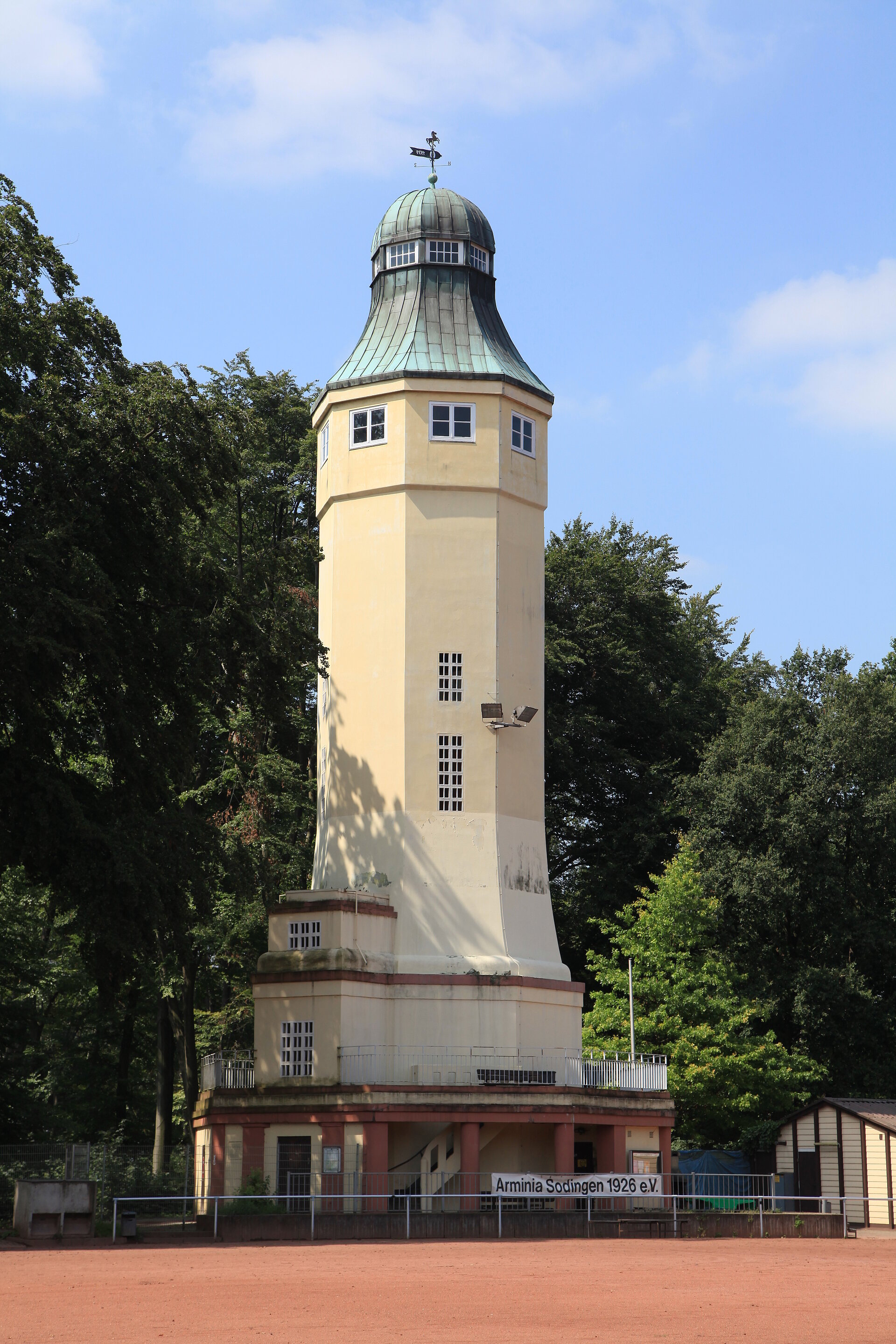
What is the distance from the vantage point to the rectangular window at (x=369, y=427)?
4309 centimetres

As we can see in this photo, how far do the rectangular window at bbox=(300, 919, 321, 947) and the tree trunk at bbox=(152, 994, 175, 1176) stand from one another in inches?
456

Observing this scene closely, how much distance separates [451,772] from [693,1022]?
41.4 ft

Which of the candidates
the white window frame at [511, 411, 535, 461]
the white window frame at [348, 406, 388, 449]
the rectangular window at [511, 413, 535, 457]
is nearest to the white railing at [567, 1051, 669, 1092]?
the white window frame at [511, 411, 535, 461]

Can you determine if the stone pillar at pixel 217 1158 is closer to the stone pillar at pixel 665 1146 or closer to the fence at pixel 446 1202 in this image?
the fence at pixel 446 1202

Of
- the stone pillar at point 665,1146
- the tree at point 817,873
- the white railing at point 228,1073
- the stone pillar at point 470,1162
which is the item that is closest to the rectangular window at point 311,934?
the white railing at point 228,1073

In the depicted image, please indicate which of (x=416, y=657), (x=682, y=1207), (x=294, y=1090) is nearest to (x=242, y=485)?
(x=416, y=657)

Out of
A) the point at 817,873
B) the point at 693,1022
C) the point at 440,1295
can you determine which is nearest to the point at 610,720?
the point at 817,873

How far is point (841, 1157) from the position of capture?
126 feet

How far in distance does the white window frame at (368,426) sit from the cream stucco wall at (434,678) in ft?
0.36

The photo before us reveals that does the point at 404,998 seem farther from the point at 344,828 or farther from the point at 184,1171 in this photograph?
the point at 184,1171

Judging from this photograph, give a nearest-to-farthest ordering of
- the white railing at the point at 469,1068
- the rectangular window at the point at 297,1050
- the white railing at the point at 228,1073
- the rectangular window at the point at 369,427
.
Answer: the white railing at the point at 469,1068 → the rectangular window at the point at 297,1050 → the white railing at the point at 228,1073 → the rectangular window at the point at 369,427

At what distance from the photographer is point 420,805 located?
40.8 metres

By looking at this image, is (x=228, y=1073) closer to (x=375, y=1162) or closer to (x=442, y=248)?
(x=375, y=1162)

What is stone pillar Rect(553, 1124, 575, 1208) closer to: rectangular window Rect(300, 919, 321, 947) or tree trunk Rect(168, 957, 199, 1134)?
rectangular window Rect(300, 919, 321, 947)
